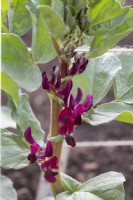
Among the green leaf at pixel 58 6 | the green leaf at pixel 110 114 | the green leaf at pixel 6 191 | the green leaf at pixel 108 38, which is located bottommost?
the green leaf at pixel 6 191

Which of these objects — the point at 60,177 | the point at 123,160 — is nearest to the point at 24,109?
the point at 60,177

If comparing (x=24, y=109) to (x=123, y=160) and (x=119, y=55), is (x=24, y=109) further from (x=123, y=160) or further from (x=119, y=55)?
(x=123, y=160)

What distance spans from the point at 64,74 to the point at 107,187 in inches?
5.4

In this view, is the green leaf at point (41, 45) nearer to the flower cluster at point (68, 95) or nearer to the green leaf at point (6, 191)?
the flower cluster at point (68, 95)

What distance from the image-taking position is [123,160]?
1449mm

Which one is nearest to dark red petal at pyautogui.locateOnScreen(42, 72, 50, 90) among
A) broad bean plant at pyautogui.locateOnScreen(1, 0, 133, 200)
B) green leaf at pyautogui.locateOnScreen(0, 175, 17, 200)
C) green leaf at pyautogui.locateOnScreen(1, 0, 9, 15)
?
broad bean plant at pyautogui.locateOnScreen(1, 0, 133, 200)

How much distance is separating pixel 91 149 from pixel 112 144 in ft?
0.23

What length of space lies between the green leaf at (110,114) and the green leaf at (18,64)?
72mm

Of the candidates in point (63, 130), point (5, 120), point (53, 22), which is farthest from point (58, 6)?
point (5, 120)

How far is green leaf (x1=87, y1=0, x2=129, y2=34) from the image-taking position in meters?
0.47

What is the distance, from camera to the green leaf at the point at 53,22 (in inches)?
16.4

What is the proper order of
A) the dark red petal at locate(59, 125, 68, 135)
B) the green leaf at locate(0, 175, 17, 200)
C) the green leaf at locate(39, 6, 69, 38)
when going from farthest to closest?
the green leaf at locate(0, 175, 17, 200)
the dark red petal at locate(59, 125, 68, 135)
the green leaf at locate(39, 6, 69, 38)

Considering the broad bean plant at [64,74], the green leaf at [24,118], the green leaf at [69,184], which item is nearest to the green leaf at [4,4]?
the broad bean plant at [64,74]

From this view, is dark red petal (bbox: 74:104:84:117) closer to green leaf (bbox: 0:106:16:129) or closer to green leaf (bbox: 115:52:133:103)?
green leaf (bbox: 115:52:133:103)
